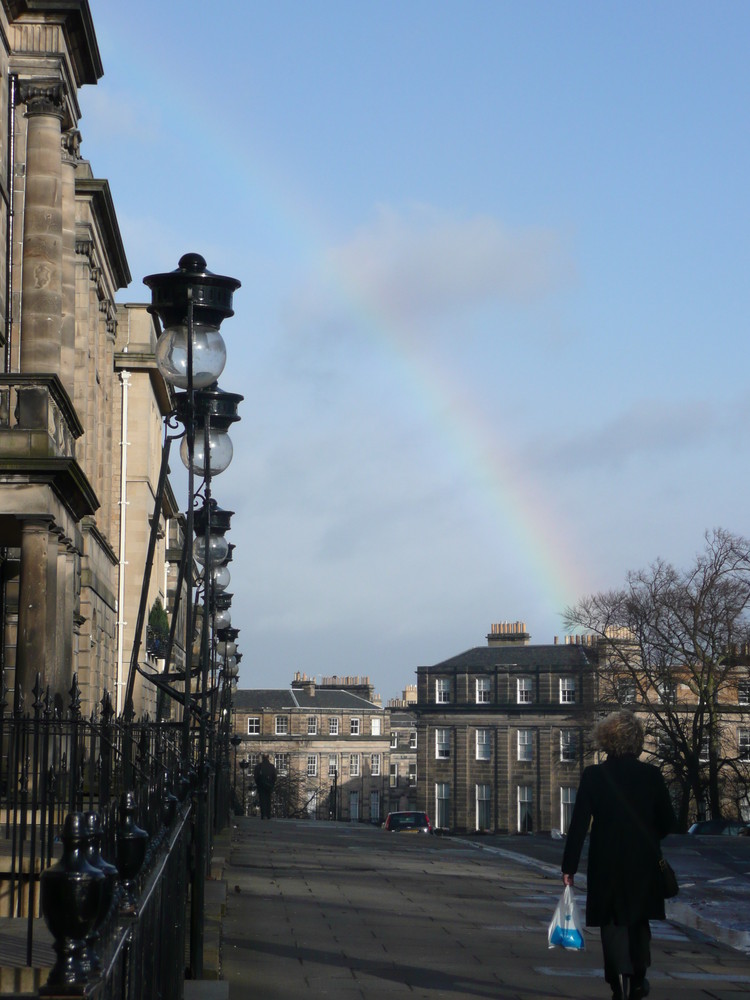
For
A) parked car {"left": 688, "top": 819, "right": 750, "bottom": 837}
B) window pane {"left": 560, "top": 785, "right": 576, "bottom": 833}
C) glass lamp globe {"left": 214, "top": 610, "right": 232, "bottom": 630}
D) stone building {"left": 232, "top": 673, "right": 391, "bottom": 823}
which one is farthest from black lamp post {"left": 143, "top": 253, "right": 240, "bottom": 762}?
stone building {"left": 232, "top": 673, "right": 391, "bottom": 823}

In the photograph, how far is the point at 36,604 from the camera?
19484mm

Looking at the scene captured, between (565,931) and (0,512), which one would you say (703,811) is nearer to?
(0,512)

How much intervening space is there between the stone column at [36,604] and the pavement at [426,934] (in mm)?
3506

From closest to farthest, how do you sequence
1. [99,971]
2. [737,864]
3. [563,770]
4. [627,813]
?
[99,971] → [627,813] → [737,864] → [563,770]

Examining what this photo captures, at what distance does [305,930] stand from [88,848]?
34.3 feet

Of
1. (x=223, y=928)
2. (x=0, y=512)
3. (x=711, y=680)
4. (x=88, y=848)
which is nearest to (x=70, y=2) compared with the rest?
(x=0, y=512)

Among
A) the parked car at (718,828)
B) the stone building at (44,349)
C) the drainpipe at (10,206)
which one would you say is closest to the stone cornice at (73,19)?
the stone building at (44,349)

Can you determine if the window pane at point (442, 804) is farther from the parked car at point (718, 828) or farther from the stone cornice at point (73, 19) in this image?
the stone cornice at point (73, 19)

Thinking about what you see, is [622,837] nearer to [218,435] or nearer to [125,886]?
[125,886]

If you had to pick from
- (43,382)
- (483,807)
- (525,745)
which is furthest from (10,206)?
(525,745)

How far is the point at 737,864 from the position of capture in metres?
26.4

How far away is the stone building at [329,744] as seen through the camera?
473 ft

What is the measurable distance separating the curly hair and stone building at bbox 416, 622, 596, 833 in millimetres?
97838

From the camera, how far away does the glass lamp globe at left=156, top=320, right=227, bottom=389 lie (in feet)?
36.5
